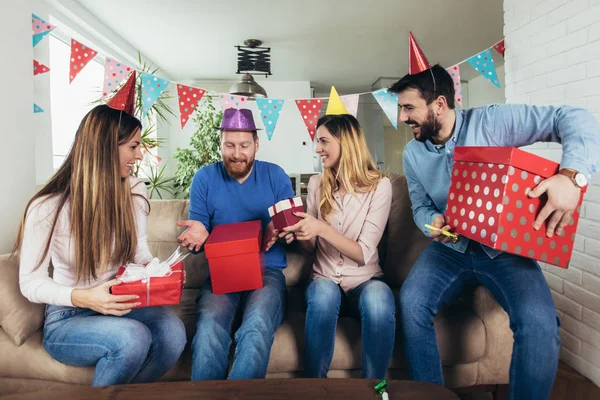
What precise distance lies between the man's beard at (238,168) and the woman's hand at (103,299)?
739 mm

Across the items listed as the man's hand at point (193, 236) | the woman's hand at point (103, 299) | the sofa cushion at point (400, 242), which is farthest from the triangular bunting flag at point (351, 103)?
the woman's hand at point (103, 299)

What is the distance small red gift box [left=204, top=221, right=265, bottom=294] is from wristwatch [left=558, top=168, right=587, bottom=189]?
3.23 ft

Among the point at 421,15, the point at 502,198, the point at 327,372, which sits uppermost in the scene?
the point at 421,15

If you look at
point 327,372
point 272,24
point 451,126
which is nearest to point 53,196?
point 327,372

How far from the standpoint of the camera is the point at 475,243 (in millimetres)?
1438

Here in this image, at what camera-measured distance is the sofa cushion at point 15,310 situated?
1.37 metres

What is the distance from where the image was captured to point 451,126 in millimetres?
1576

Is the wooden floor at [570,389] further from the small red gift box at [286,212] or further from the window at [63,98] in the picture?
the window at [63,98]

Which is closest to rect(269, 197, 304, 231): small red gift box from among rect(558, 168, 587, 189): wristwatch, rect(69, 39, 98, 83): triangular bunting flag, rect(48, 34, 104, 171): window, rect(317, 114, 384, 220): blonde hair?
rect(317, 114, 384, 220): blonde hair

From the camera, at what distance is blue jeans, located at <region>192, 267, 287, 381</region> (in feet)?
4.16

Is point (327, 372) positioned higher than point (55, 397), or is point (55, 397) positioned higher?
point (55, 397)

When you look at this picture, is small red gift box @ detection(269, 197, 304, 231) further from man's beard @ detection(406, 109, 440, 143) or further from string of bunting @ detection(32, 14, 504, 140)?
string of bunting @ detection(32, 14, 504, 140)

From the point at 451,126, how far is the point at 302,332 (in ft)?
3.30

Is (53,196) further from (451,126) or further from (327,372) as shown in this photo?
(451,126)
